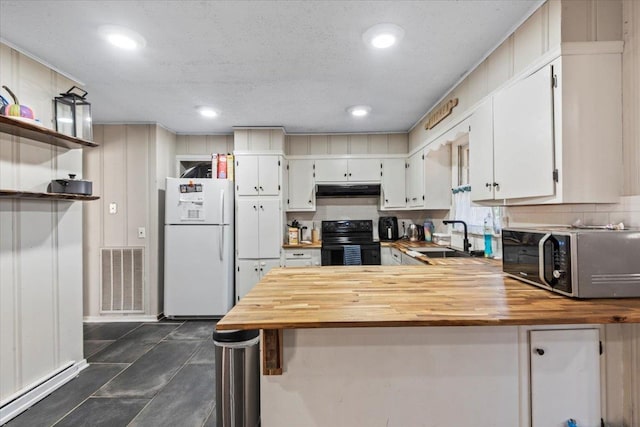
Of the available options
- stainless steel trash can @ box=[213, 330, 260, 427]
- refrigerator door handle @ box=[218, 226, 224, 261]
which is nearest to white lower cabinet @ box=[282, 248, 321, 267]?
refrigerator door handle @ box=[218, 226, 224, 261]

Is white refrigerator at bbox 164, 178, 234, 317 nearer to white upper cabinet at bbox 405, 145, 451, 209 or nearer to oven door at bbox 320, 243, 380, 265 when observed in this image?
oven door at bbox 320, 243, 380, 265

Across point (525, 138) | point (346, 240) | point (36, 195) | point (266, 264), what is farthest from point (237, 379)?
point (346, 240)

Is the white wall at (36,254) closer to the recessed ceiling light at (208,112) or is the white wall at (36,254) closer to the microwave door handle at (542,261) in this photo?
the recessed ceiling light at (208,112)

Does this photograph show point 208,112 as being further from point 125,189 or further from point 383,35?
point 383,35

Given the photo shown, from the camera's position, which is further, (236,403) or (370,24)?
(370,24)

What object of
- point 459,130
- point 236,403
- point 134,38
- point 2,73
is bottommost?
point 236,403

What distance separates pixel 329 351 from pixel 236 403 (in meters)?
0.61

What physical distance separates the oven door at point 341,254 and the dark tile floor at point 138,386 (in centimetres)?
162

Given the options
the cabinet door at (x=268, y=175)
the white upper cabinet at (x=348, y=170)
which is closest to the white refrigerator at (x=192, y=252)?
the cabinet door at (x=268, y=175)

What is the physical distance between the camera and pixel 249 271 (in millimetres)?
3742

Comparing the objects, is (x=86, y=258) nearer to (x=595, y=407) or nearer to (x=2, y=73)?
(x=2, y=73)

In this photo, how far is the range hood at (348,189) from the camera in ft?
13.3

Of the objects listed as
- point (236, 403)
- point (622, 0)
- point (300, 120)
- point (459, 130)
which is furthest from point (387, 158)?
point (236, 403)

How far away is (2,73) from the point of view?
1.92 m
